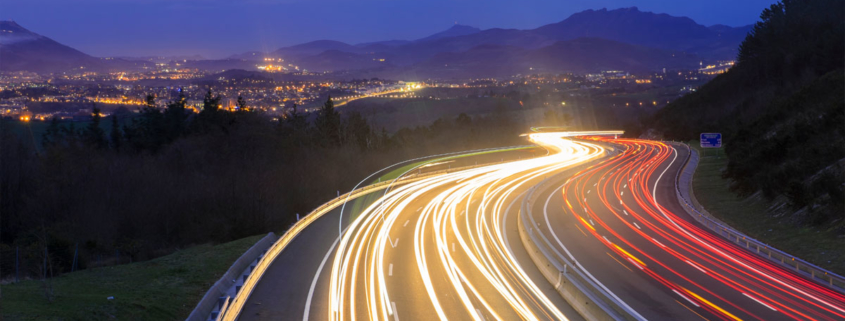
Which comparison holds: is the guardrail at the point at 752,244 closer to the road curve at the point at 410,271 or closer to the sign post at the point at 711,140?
the road curve at the point at 410,271

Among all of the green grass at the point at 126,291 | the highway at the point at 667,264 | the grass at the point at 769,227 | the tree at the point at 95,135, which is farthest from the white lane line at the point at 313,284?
the tree at the point at 95,135

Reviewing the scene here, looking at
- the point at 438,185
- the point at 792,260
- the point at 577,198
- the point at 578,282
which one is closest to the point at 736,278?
the point at 792,260

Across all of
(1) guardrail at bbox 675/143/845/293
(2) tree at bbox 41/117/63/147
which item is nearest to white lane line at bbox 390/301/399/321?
(1) guardrail at bbox 675/143/845/293

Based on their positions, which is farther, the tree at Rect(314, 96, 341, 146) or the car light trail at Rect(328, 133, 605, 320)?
the tree at Rect(314, 96, 341, 146)

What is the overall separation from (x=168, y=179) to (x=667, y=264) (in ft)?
137

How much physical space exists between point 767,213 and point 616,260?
12.2m

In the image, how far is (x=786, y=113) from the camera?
51656 millimetres

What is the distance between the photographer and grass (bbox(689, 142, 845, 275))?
21622 mm

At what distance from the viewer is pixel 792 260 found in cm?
2020

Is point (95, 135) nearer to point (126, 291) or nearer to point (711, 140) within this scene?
point (711, 140)

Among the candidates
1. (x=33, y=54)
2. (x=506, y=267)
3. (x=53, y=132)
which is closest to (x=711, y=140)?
(x=506, y=267)

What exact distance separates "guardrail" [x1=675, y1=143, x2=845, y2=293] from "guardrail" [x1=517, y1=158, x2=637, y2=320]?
6158mm

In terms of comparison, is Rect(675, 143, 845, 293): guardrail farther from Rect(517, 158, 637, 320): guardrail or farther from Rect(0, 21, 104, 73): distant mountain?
Rect(0, 21, 104, 73): distant mountain

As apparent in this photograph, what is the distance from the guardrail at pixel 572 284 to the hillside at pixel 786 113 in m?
10.4
